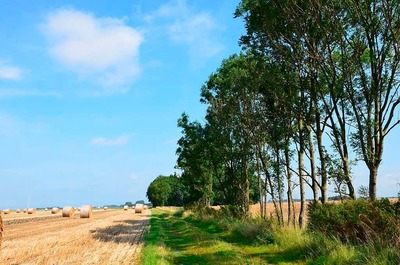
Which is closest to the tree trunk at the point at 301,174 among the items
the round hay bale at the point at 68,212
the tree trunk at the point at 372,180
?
the tree trunk at the point at 372,180

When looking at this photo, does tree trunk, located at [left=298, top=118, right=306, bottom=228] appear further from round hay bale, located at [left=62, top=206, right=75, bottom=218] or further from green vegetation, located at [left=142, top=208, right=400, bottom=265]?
round hay bale, located at [left=62, top=206, right=75, bottom=218]

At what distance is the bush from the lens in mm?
13617

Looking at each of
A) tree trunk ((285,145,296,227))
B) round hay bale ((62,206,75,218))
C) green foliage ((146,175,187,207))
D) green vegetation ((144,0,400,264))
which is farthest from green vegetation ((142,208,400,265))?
green foliage ((146,175,187,207))

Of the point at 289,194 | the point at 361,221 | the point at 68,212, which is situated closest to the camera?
the point at 361,221

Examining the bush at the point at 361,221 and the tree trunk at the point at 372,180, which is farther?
the tree trunk at the point at 372,180

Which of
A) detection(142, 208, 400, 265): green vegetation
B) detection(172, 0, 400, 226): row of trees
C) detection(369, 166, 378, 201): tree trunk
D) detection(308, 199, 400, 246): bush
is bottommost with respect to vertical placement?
detection(142, 208, 400, 265): green vegetation

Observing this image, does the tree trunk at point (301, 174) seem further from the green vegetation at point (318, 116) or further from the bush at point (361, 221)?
the bush at point (361, 221)

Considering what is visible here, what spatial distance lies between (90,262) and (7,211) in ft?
301

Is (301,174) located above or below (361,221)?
above

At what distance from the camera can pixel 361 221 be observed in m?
15.0

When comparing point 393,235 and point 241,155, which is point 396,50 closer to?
point 393,235

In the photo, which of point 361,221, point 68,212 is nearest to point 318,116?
point 361,221

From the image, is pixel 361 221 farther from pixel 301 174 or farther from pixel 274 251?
pixel 301 174

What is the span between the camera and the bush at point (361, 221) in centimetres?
1362
